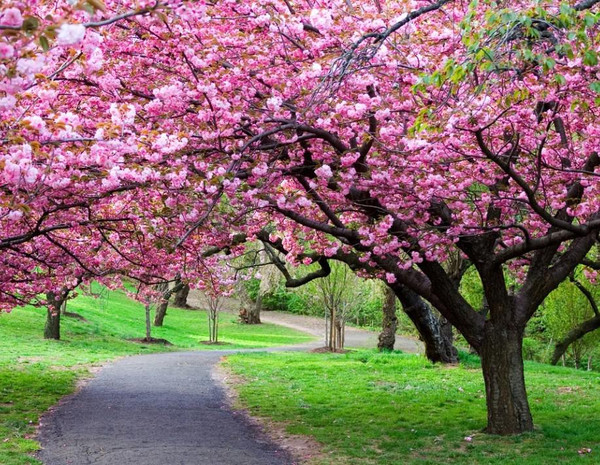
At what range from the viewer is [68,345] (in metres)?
21.9

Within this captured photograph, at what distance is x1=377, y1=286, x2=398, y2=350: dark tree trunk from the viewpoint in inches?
843

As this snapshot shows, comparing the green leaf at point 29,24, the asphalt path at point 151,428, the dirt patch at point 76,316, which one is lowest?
the asphalt path at point 151,428

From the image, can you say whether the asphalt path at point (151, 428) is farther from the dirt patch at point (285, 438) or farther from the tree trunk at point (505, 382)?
the tree trunk at point (505, 382)

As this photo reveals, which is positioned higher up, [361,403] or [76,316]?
[76,316]

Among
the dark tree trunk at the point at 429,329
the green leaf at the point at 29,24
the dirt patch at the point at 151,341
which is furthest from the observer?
the dirt patch at the point at 151,341

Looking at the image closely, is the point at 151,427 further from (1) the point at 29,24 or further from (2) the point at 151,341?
(2) the point at 151,341

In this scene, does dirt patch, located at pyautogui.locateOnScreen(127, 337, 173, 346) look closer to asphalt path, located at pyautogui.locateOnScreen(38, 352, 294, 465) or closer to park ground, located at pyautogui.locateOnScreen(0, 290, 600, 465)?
park ground, located at pyautogui.locateOnScreen(0, 290, 600, 465)

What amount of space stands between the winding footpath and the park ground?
14.6 inches

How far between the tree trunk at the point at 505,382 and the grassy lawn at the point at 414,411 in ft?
0.71

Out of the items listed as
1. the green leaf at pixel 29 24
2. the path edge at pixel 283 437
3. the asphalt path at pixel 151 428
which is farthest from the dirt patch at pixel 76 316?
the green leaf at pixel 29 24

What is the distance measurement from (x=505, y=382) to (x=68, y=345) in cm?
1706

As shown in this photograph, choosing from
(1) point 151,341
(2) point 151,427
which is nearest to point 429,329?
(2) point 151,427

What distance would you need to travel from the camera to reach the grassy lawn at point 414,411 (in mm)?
8078

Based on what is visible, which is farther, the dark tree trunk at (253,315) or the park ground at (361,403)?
the dark tree trunk at (253,315)
